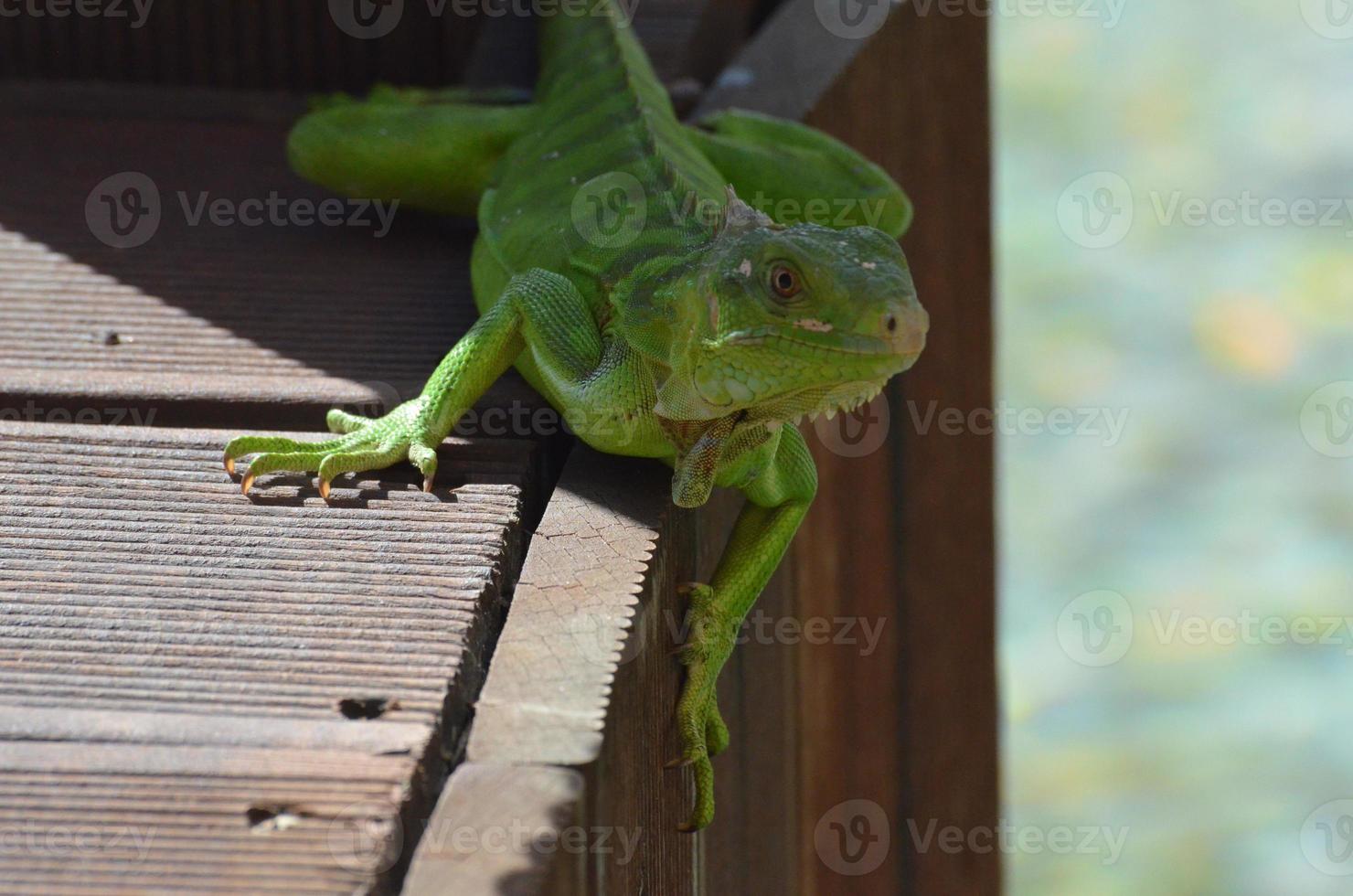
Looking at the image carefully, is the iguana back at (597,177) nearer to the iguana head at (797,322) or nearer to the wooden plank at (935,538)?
the iguana head at (797,322)

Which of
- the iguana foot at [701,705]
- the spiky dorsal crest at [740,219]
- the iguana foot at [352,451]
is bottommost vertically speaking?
the iguana foot at [701,705]

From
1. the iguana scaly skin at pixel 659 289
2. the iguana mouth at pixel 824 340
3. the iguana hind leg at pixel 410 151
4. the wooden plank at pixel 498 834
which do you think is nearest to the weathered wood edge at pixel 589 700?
→ the wooden plank at pixel 498 834

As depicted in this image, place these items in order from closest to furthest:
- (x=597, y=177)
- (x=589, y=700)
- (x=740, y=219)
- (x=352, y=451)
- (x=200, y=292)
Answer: (x=589, y=700) < (x=740, y=219) < (x=352, y=451) < (x=597, y=177) < (x=200, y=292)

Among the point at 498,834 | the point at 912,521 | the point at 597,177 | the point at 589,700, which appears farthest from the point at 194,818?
the point at 912,521

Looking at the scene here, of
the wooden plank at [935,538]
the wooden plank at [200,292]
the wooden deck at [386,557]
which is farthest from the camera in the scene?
the wooden plank at [935,538]

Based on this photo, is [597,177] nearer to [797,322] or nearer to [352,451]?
[352,451]

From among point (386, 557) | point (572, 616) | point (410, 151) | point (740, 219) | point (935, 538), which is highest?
point (410, 151)

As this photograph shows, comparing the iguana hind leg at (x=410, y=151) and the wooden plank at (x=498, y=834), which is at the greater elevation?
the iguana hind leg at (x=410, y=151)
